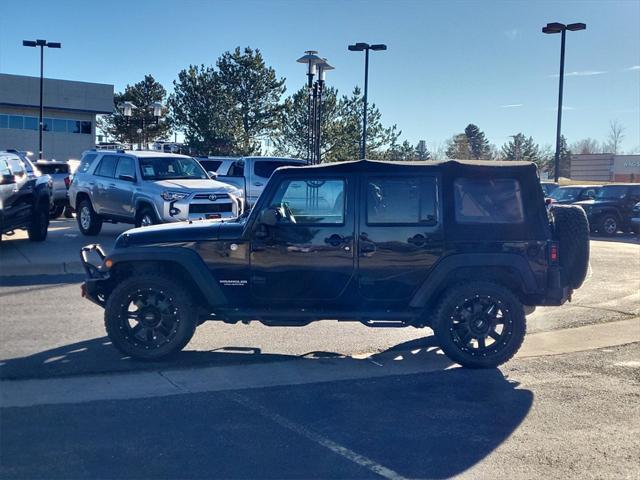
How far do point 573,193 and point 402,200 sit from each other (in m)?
21.7

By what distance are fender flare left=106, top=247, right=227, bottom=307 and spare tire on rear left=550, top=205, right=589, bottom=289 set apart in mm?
3351

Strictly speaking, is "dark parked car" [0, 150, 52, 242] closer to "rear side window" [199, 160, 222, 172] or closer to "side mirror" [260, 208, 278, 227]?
"side mirror" [260, 208, 278, 227]

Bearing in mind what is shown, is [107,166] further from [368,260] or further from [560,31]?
[560,31]

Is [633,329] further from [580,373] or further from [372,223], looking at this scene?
[372,223]

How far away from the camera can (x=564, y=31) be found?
76.2 feet

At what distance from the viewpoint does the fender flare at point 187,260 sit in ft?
22.6

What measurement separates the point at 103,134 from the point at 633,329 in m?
71.7

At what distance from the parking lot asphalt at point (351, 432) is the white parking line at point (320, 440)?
1cm

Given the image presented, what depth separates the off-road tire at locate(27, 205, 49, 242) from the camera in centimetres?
1501

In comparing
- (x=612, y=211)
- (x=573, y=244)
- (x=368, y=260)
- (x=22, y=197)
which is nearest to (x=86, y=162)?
(x=22, y=197)

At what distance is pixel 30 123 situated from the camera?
5216cm

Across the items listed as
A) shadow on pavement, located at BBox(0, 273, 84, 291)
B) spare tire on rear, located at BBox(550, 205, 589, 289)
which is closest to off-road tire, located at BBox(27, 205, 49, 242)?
shadow on pavement, located at BBox(0, 273, 84, 291)

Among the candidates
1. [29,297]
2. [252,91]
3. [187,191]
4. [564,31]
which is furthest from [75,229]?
[252,91]

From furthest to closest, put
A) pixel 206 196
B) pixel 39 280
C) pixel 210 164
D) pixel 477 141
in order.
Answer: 1. pixel 477 141
2. pixel 210 164
3. pixel 206 196
4. pixel 39 280
